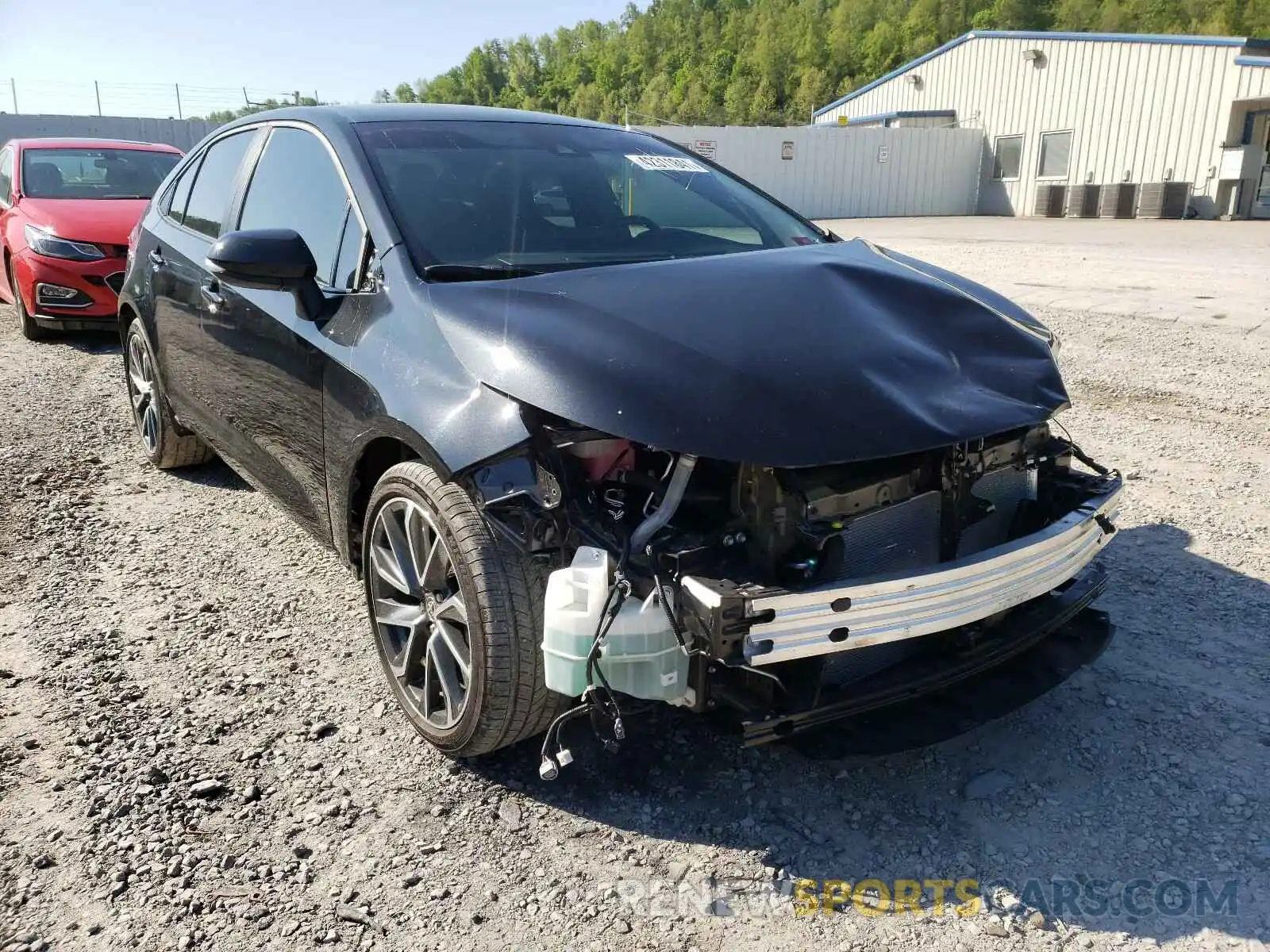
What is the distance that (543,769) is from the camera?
2217mm

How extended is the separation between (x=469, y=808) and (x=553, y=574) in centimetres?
74

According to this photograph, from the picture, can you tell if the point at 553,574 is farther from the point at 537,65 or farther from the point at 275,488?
the point at 537,65

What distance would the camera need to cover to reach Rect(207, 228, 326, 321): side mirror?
9.02 ft

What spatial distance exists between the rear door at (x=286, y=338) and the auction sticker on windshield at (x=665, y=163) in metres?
1.14

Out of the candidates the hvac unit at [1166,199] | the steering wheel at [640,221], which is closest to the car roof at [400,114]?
the steering wheel at [640,221]

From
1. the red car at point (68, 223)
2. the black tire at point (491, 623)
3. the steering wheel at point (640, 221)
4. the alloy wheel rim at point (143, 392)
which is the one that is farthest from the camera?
the red car at point (68, 223)

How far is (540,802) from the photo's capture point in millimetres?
2490

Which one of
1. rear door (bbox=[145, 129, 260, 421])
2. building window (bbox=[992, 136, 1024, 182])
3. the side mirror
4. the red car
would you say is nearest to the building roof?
building window (bbox=[992, 136, 1024, 182])

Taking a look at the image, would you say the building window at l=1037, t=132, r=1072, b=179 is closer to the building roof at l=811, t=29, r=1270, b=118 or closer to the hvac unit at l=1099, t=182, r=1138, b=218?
the hvac unit at l=1099, t=182, r=1138, b=218

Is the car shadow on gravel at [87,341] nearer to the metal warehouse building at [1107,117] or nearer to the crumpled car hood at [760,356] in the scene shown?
the crumpled car hood at [760,356]

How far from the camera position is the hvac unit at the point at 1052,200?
25125 mm

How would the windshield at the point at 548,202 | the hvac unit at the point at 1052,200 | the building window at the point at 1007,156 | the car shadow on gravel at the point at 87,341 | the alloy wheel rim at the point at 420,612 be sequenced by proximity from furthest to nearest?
the building window at the point at 1007,156 < the hvac unit at the point at 1052,200 < the car shadow on gravel at the point at 87,341 < the windshield at the point at 548,202 < the alloy wheel rim at the point at 420,612

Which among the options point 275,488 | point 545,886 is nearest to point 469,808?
point 545,886

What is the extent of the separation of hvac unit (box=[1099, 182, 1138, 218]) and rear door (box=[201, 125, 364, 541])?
2439 cm
